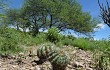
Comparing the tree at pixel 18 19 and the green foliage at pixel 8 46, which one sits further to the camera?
the tree at pixel 18 19

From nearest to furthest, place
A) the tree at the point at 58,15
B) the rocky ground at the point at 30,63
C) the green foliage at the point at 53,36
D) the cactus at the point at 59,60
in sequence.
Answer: the cactus at the point at 59,60, the rocky ground at the point at 30,63, the green foliage at the point at 53,36, the tree at the point at 58,15

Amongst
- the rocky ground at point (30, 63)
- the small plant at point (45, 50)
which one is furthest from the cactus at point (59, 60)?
the small plant at point (45, 50)

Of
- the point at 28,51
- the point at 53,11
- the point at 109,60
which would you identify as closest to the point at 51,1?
the point at 53,11

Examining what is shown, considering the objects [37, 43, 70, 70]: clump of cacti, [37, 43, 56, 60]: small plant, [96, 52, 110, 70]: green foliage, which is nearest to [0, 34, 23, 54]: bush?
[37, 43, 56, 60]: small plant

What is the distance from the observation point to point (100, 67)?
1017 centimetres

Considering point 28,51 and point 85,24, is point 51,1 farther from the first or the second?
point 28,51

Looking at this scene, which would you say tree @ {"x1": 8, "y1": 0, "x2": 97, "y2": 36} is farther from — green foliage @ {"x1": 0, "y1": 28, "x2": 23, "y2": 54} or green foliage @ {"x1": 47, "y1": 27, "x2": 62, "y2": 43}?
green foliage @ {"x1": 0, "y1": 28, "x2": 23, "y2": 54}

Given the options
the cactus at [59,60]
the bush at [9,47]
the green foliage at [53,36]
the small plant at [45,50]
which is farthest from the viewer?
the green foliage at [53,36]

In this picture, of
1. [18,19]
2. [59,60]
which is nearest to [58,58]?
[59,60]

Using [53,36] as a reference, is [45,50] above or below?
below

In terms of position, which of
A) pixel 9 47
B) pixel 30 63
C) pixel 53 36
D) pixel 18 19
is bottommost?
pixel 30 63

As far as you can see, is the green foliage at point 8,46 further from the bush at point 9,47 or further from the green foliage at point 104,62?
the green foliage at point 104,62

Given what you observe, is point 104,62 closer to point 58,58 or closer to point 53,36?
point 58,58

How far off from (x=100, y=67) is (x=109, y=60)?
1.22 ft
